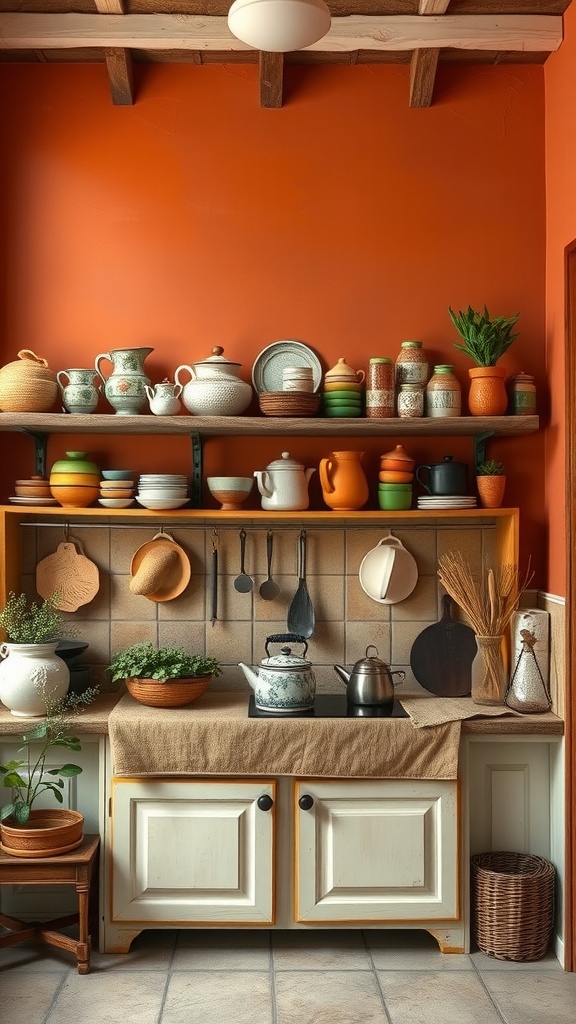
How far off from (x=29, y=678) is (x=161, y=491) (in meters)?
0.69

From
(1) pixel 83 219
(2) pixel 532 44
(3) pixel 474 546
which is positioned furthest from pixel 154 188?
(3) pixel 474 546

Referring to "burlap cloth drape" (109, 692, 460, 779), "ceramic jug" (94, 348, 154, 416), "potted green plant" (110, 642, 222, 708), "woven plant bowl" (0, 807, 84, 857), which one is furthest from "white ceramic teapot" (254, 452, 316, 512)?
"woven plant bowl" (0, 807, 84, 857)

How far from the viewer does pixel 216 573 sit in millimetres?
3346

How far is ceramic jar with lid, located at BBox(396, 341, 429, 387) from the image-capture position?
3234mm

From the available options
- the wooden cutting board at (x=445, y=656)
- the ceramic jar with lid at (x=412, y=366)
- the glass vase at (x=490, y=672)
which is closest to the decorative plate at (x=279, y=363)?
the ceramic jar with lid at (x=412, y=366)

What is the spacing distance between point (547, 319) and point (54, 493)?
173cm

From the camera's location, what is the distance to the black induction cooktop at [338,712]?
9.73 feet

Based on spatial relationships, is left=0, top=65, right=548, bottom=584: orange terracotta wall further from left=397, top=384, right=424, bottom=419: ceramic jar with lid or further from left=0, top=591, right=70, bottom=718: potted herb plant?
left=0, top=591, right=70, bottom=718: potted herb plant

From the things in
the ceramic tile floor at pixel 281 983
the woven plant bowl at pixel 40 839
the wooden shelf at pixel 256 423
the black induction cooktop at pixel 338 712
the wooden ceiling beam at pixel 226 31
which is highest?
the wooden ceiling beam at pixel 226 31

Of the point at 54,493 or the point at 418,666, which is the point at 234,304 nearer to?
the point at 54,493

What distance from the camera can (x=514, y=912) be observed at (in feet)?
9.53

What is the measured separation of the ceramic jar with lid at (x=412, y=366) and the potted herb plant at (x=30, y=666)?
1356 mm

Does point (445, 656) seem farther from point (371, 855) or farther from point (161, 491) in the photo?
point (161, 491)

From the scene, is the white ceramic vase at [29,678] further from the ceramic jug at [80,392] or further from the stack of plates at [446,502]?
the stack of plates at [446,502]
